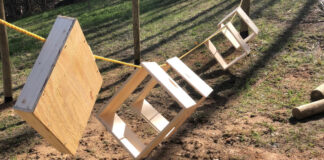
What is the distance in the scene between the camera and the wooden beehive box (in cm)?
223

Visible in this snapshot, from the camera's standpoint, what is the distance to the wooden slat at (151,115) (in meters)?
3.84

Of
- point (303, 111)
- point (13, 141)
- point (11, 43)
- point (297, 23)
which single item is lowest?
point (297, 23)

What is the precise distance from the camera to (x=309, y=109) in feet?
13.8

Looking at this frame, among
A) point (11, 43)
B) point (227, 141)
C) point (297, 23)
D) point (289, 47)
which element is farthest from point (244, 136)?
point (11, 43)

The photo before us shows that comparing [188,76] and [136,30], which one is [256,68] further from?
[188,76]

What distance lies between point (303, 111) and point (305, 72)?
4.48 feet

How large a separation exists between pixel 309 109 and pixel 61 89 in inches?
121

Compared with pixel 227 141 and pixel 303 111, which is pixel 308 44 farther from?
pixel 227 141

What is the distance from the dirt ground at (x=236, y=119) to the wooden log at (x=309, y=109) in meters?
0.08

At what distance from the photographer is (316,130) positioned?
158 inches

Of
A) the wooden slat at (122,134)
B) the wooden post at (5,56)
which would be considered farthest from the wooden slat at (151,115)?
the wooden post at (5,56)

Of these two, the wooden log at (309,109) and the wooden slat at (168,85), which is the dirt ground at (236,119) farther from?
the wooden slat at (168,85)

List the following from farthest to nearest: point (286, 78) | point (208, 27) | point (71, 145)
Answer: point (208, 27) < point (286, 78) < point (71, 145)

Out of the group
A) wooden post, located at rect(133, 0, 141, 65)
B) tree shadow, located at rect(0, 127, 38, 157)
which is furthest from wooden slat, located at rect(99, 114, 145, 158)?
wooden post, located at rect(133, 0, 141, 65)
